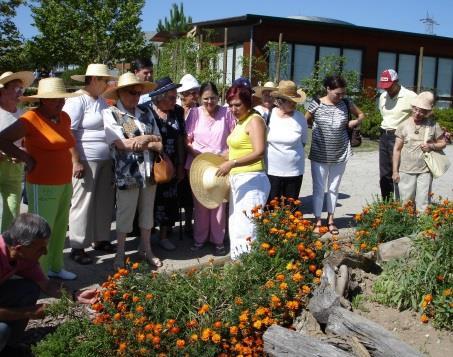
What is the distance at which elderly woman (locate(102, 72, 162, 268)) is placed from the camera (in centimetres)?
506

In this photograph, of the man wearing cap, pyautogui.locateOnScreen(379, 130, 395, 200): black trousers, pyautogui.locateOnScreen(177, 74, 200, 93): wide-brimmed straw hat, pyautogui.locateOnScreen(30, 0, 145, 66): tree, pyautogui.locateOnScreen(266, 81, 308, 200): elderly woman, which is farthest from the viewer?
pyautogui.locateOnScreen(30, 0, 145, 66): tree

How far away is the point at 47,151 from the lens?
15.2 feet

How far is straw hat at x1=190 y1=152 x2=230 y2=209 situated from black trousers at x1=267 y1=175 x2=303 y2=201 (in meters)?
1.20

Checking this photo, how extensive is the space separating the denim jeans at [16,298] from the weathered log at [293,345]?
1.63 metres

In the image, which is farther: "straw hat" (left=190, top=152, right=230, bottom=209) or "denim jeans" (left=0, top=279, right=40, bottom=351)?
"straw hat" (left=190, top=152, right=230, bottom=209)

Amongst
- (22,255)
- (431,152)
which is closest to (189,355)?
(22,255)

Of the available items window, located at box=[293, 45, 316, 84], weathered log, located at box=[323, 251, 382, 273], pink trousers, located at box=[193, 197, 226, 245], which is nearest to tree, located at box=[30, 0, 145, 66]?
window, located at box=[293, 45, 316, 84]

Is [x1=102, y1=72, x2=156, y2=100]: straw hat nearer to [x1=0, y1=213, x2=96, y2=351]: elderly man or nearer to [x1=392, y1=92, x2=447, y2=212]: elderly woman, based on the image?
[x1=0, y1=213, x2=96, y2=351]: elderly man

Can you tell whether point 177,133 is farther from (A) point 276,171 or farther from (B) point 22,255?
(B) point 22,255

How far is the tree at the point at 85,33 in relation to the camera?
31.1m

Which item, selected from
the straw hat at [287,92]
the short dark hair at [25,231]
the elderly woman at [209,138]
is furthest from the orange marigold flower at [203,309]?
the straw hat at [287,92]

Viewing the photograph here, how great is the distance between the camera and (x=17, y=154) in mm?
4371

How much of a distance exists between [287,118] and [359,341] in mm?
3591

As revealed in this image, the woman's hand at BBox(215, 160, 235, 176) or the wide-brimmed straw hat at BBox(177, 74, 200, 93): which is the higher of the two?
the wide-brimmed straw hat at BBox(177, 74, 200, 93)
